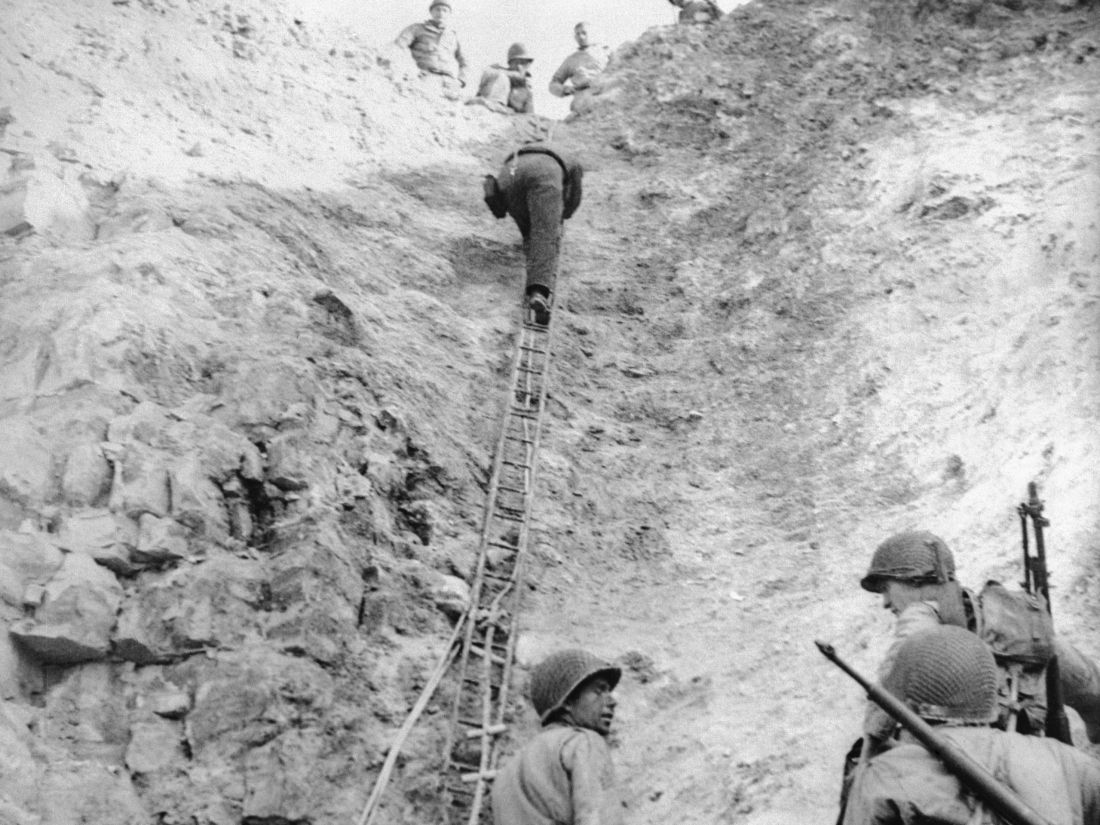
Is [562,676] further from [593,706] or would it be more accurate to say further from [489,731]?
[489,731]

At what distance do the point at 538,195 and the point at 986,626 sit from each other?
6618 millimetres

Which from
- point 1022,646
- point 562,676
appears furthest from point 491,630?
point 1022,646

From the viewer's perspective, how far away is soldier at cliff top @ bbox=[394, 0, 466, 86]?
15133 millimetres

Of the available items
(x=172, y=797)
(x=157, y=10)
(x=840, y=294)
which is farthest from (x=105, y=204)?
(x=840, y=294)

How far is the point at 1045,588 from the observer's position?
538cm

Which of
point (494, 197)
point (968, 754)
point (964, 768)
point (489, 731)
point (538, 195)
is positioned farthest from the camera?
point (494, 197)

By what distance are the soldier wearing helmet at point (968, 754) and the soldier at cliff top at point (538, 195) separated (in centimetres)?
667

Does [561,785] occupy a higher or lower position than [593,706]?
lower

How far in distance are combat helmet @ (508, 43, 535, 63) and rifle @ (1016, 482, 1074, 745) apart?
1201 cm

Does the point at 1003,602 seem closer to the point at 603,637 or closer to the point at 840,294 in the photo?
the point at 603,637

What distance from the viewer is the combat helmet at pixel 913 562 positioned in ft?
16.6

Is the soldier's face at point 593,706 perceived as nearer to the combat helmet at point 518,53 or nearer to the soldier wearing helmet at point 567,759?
the soldier wearing helmet at point 567,759

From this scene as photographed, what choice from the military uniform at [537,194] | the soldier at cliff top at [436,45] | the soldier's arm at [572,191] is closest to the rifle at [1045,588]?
the military uniform at [537,194]

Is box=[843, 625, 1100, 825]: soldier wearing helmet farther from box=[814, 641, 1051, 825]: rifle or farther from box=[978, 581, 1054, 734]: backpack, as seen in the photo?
box=[978, 581, 1054, 734]: backpack
